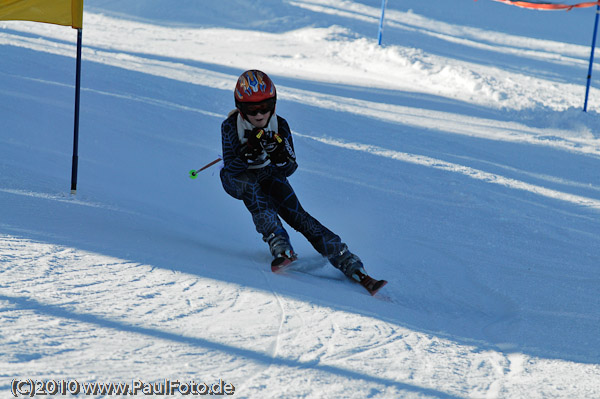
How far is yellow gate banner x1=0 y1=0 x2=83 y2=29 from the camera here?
479 cm

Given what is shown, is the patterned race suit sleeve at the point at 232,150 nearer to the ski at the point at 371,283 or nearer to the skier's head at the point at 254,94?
the skier's head at the point at 254,94

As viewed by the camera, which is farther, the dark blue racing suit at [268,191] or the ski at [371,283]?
the dark blue racing suit at [268,191]

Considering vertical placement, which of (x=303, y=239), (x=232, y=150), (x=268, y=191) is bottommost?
(x=303, y=239)

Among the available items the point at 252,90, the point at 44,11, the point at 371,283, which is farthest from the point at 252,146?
the point at 44,11

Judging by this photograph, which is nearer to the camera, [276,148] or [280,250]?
[280,250]

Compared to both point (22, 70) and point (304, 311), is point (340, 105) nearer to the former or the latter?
point (22, 70)

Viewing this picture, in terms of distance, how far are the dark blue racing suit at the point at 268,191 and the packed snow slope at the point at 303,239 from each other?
284mm

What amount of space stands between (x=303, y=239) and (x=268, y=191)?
3.08 feet

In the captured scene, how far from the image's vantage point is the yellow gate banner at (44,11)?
4.79m

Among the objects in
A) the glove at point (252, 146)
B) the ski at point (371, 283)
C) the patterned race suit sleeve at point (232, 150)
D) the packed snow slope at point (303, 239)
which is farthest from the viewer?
the patterned race suit sleeve at point (232, 150)

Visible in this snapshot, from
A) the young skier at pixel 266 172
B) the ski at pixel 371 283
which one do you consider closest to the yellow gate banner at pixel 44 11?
the young skier at pixel 266 172

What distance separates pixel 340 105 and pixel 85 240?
→ 755cm

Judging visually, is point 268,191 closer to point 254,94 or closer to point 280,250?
point 280,250

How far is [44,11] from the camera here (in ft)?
16.2
